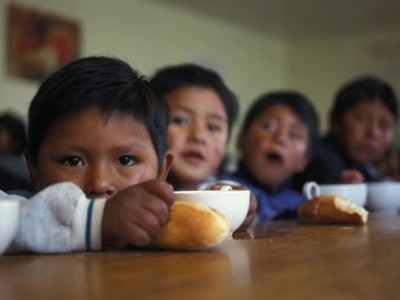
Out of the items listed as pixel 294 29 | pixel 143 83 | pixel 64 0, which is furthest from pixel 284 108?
pixel 294 29

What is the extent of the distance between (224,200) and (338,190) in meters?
0.49

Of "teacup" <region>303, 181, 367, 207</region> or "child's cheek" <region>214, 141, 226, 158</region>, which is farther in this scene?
"child's cheek" <region>214, 141, 226, 158</region>

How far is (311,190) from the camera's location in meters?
1.02

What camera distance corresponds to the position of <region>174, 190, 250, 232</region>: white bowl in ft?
1.90

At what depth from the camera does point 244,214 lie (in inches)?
24.8

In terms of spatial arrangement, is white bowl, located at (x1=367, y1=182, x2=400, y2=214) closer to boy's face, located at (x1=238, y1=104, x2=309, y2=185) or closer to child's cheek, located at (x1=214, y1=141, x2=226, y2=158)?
child's cheek, located at (x1=214, y1=141, x2=226, y2=158)

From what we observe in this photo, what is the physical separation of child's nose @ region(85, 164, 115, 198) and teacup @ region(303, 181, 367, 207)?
0.37 meters

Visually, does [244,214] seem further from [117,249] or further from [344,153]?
[344,153]

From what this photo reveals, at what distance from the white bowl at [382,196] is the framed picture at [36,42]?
3210 millimetres

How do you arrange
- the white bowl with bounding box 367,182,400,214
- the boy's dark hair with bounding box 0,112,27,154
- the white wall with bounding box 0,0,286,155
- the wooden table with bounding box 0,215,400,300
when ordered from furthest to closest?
the white wall with bounding box 0,0,286,155 → the boy's dark hair with bounding box 0,112,27,154 → the white bowl with bounding box 367,182,400,214 → the wooden table with bounding box 0,215,400,300

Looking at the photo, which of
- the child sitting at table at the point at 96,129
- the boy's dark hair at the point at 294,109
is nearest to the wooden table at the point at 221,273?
the child sitting at table at the point at 96,129

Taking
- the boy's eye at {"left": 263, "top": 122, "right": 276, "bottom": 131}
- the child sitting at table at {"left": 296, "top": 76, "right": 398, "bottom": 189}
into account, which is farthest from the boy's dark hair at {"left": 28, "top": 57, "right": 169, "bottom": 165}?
the child sitting at table at {"left": 296, "top": 76, "right": 398, "bottom": 189}

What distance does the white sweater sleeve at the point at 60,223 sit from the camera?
1.64 feet

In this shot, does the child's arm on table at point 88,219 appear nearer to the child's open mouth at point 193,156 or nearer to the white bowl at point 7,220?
the white bowl at point 7,220
